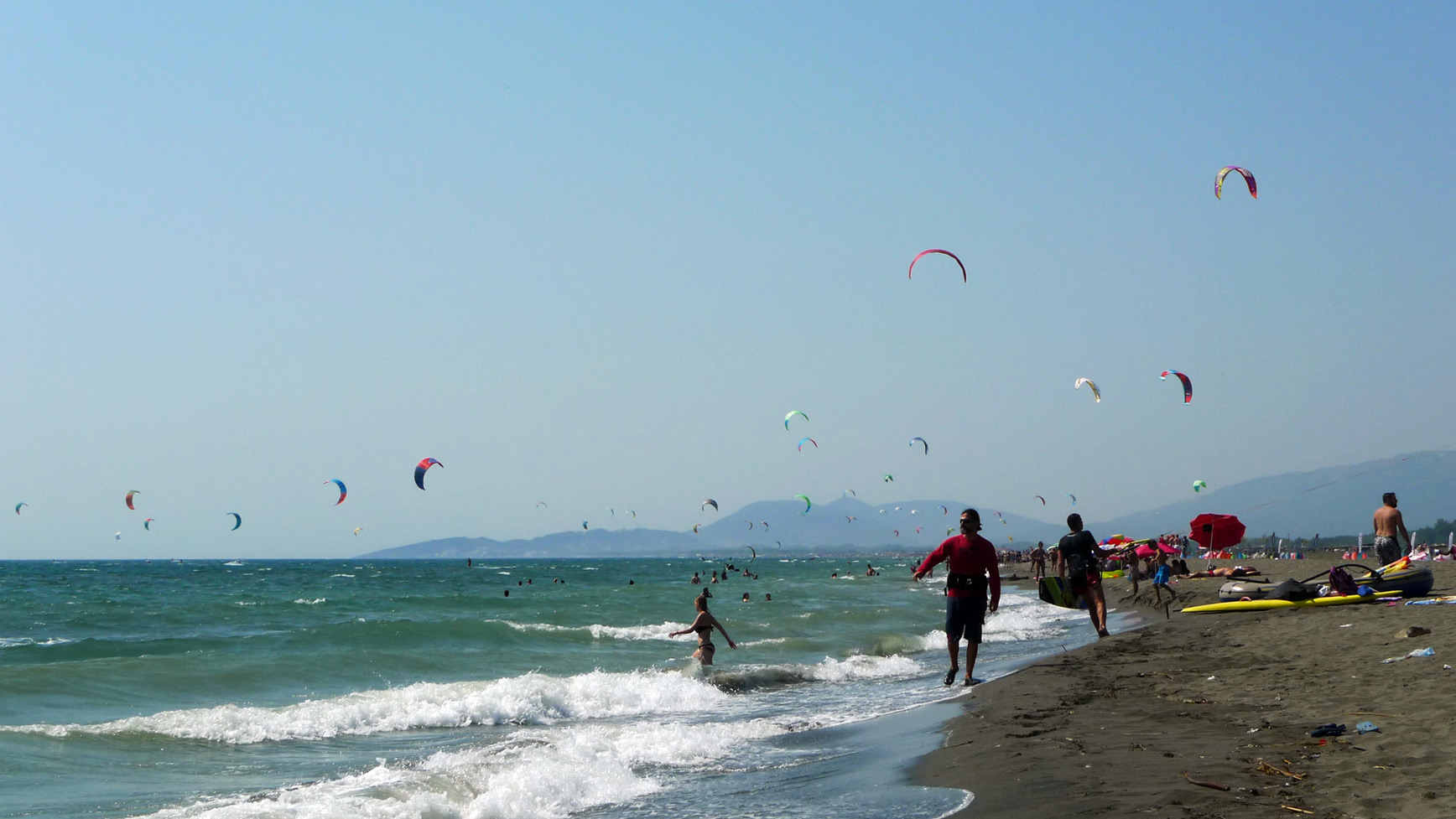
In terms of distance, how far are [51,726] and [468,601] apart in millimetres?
28998

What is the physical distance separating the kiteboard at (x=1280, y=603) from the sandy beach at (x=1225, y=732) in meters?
1.78

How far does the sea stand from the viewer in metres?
7.42

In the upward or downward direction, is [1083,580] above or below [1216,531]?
above

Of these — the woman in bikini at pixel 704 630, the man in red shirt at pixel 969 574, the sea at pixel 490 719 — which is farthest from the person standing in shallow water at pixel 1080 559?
the woman in bikini at pixel 704 630

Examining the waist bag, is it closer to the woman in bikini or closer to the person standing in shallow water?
the person standing in shallow water

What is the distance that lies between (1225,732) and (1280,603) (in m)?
9.58

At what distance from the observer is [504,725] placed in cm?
1252

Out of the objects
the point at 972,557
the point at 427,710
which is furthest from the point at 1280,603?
the point at 427,710

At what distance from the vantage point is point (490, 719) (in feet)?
42.1

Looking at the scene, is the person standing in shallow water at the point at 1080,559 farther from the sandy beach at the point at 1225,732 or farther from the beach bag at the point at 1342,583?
the beach bag at the point at 1342,583

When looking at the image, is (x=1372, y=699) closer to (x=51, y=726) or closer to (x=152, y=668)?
(x=51, y=726)

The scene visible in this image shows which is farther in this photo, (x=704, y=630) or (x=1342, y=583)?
(x=704, y=630)

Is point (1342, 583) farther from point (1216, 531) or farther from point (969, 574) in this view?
point (1216, 531)

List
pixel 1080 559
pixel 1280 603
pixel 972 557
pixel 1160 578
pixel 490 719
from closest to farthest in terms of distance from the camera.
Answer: pixel 972 557
pixel 1080 559
pixel 490 719
pixel 1280 603
pixel 1160 578
